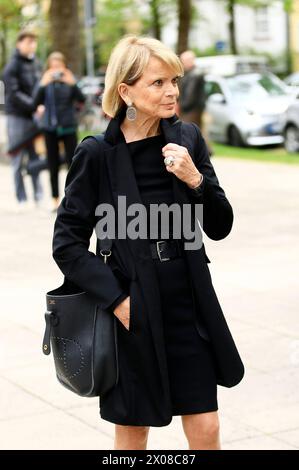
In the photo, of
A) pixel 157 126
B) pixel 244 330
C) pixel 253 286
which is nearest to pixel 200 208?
pixel 157 126

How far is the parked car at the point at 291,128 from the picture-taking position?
69.8 feet

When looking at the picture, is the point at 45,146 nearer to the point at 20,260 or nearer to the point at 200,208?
the point at 20,260

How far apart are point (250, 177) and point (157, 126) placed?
42.0 feet

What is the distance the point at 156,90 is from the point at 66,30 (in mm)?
18799

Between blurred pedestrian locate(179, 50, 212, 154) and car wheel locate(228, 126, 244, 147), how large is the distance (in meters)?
3.79

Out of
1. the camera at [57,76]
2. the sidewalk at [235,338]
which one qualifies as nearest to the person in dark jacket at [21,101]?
the camera at [57,76]

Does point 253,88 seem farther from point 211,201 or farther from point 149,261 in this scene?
point 149,261

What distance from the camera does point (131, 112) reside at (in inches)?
151

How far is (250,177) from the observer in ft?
54.4

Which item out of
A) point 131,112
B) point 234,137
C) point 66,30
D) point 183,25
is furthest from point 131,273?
point 183,25

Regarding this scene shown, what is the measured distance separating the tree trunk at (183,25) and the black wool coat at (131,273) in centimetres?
2604

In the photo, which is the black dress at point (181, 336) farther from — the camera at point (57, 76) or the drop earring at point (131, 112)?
the camera at point (57, 76)

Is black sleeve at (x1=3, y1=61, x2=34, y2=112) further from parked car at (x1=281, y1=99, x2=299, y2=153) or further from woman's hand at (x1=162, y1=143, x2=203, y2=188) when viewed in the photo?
woman's hand at (x1=162, y1=143, x2=203, y2=188)

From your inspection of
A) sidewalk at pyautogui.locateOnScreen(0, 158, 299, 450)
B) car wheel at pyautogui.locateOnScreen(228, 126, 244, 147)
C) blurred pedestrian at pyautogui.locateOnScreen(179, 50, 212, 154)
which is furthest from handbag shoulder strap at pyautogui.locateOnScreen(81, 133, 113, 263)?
car wheel at pyautogui.locateOnScreen(228, 126, 244, 147)
